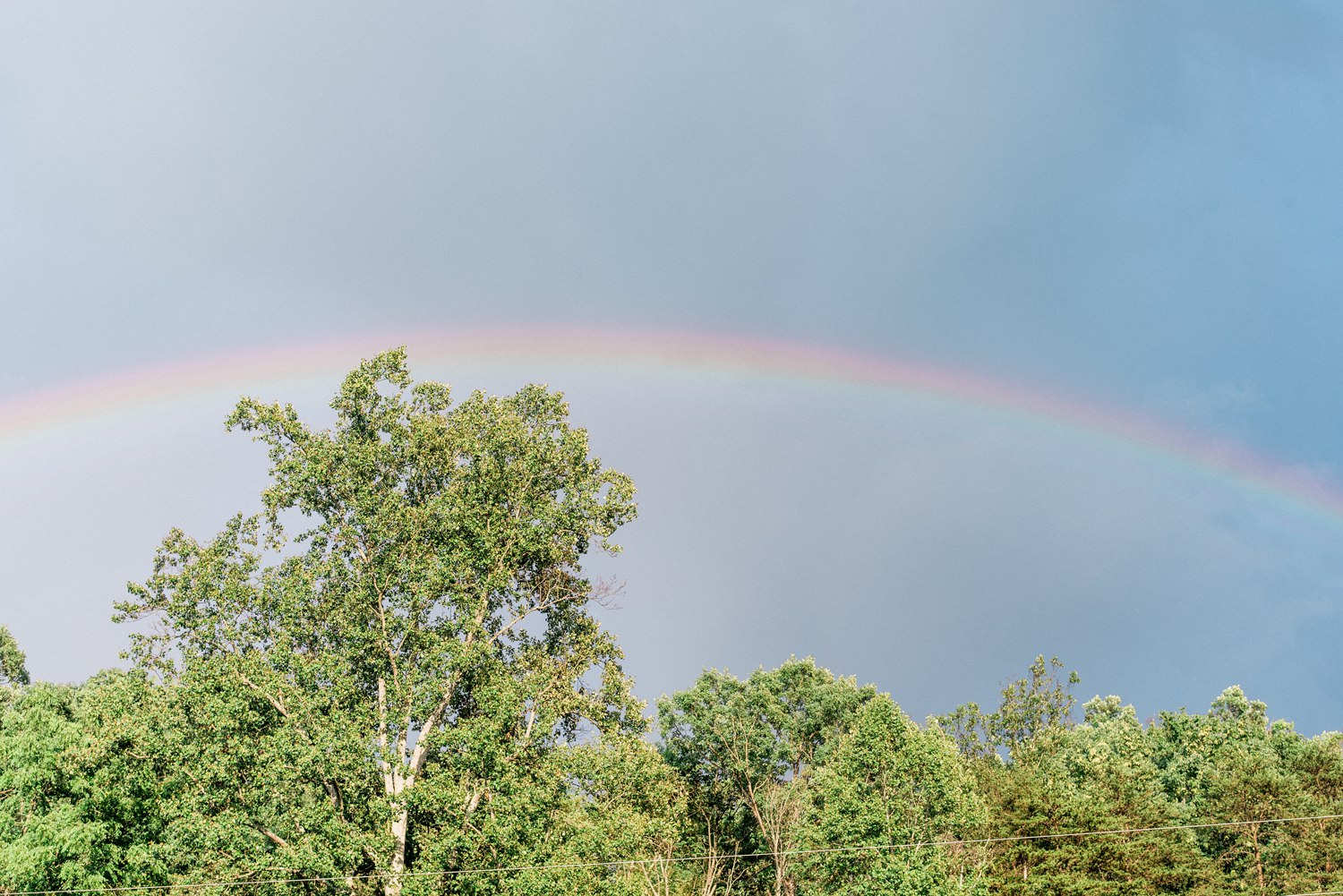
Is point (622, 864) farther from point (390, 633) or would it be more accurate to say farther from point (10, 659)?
point (10, 659)

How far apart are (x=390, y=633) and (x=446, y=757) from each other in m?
4.18

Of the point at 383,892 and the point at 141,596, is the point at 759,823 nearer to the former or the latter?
the point at 383,892

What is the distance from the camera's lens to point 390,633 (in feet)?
100

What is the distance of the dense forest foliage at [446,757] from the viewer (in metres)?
28.2

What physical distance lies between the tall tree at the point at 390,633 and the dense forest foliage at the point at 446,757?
0.09 meters

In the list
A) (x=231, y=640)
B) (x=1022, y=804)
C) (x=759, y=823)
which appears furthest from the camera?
(x=759, y=823)

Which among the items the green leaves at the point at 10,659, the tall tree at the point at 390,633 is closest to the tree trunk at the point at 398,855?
the tall tree at the point at 390,633

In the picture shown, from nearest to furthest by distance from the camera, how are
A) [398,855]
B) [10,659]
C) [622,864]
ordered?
[398,855], [622,864], [10,659]

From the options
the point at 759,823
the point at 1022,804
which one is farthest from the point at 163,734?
the point at 759,823

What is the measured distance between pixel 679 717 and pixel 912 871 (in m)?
23.5

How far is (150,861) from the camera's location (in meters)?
33.1

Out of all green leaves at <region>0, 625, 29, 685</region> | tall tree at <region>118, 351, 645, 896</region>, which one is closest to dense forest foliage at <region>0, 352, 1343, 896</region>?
tall tree at <region>118, 351, 645, 896</region>

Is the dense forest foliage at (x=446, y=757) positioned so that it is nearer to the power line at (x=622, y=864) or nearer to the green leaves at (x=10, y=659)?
the power line at (x=622, y=864)

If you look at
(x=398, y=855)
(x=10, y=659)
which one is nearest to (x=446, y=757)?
(x=398, y=855)
